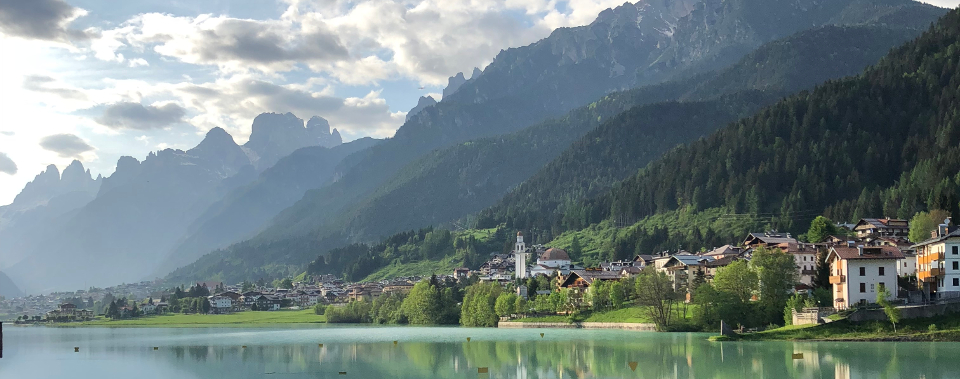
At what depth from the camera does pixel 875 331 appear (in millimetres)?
82250

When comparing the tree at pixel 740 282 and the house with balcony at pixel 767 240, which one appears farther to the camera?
the house with balcony at pixel 767 240

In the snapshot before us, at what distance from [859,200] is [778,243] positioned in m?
37.9

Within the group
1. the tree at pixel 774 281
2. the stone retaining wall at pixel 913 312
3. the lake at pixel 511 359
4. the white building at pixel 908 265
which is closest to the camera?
the lake at pixel 511 359

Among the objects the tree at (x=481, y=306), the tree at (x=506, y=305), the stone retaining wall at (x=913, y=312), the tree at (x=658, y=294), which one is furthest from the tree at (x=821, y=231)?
the stone retaining wall at (x=913, y=312)

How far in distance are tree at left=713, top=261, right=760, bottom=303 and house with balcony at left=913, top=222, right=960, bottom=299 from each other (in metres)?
16.6

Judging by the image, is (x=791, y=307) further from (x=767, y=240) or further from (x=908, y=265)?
(x=767, y=240)

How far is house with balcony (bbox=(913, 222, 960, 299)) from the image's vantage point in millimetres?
87250

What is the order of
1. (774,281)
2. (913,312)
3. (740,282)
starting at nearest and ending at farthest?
(913,312)
(774,281)
(740,282)

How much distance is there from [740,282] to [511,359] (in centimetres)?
3343

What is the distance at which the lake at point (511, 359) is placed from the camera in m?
64.8

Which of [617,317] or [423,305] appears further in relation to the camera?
[423,305]

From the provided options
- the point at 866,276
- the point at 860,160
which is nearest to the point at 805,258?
the point at 866,276

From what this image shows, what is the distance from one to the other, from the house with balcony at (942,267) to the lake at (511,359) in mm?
13584

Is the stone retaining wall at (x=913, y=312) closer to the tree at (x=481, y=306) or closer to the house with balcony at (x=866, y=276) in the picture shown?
the house with balcony at (x=866, y=276)
